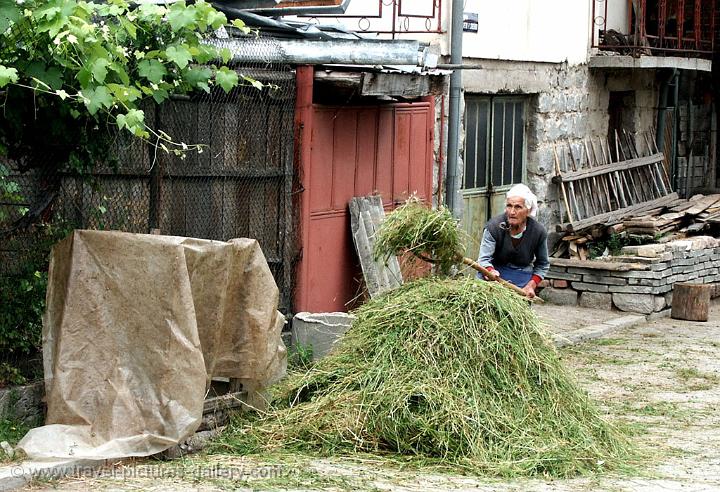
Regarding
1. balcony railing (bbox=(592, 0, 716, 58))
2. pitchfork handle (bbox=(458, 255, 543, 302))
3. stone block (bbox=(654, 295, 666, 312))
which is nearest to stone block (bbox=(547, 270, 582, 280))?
stone block (bbox=(654, 295, 666, 312))

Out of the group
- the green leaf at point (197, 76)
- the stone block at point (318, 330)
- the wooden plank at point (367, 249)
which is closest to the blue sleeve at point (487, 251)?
the wooden plank at point (367, 249)

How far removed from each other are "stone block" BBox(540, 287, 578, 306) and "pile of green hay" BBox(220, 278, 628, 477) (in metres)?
6.98

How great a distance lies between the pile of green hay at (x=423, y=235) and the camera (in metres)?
7.74

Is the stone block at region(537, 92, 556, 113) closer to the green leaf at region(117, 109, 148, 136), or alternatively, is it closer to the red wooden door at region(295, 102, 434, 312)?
the red wooden door at region(295, 102, 434, 312)

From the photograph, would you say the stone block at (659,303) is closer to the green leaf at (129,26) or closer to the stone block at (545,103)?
the stone block at (545,103)

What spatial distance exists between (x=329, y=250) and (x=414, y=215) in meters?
2.30

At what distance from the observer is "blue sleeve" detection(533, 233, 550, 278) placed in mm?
9258

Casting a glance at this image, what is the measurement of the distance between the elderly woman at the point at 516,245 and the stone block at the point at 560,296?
534cm

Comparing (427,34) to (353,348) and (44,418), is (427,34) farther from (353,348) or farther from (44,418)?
(44,418)

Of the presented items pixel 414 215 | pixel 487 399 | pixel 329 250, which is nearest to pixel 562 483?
pixel 487 399

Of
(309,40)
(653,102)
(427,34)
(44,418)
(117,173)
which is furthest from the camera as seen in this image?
(653,102)

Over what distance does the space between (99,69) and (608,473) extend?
3583mm

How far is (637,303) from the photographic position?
1416 centimetres

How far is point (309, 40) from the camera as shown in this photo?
9.07 m
